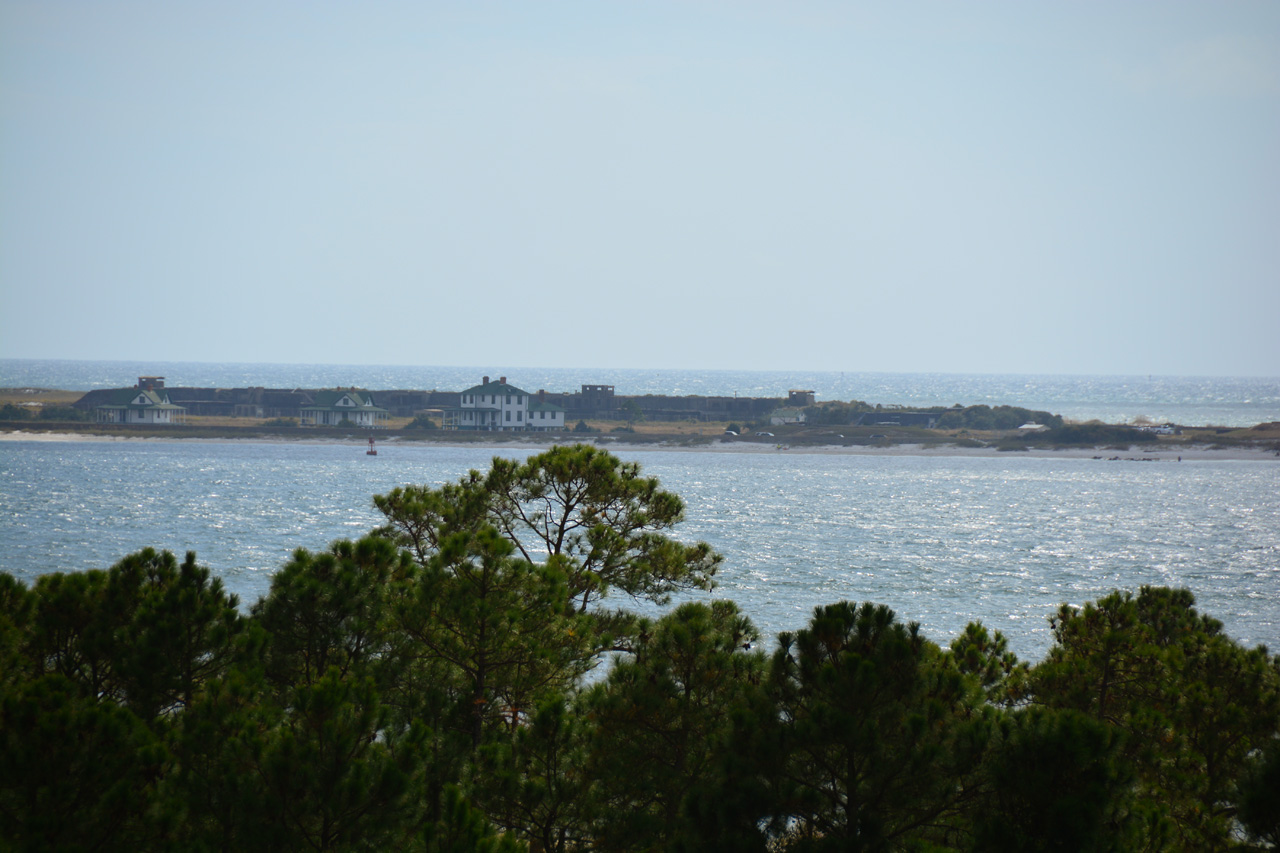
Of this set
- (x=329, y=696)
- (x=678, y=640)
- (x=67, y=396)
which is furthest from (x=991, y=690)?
(x=67, y=396)

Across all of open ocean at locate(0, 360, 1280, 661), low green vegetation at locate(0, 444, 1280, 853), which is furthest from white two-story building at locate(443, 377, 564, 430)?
low green vegetation at locate(0, 444, 1280, 853)

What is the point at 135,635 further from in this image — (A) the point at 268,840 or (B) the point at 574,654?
(B) the point at 574,654

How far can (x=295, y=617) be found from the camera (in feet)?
42.6

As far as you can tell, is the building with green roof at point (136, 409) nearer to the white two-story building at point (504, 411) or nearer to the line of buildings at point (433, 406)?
the line of buildings at point (433, 406)

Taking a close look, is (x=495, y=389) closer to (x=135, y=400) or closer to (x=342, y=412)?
(x=342, y=412)

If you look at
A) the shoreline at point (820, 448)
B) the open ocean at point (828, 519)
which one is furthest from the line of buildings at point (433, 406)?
the open ocean at point (828, 519)

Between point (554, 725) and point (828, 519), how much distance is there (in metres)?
64.6

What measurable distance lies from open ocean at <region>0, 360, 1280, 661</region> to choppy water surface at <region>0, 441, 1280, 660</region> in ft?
0.70

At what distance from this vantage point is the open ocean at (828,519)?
4909 cm

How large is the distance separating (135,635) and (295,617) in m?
1.69

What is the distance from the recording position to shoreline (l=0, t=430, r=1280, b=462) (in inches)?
4454

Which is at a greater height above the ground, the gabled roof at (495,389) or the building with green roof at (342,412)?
the gabled roof at (495,389)

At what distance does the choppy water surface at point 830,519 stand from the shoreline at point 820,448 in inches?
63.8

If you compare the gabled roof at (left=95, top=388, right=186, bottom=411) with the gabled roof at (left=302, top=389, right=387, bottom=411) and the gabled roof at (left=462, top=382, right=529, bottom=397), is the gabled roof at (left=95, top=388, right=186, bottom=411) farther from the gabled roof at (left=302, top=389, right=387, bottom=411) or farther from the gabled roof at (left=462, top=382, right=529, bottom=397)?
the gabled roof at (left=462, top=382, right=529, bottom=397)
